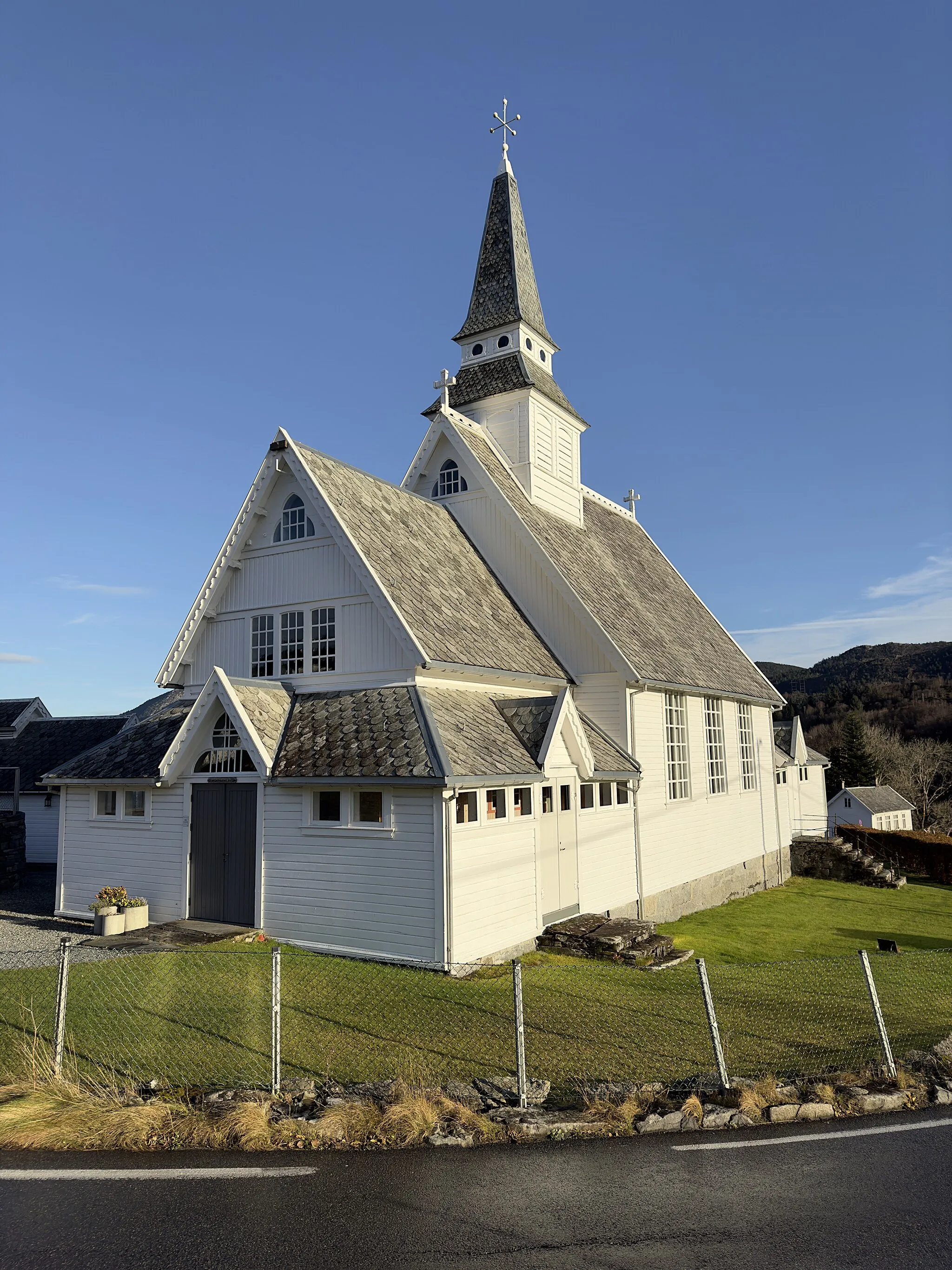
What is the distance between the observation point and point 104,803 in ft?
61.4

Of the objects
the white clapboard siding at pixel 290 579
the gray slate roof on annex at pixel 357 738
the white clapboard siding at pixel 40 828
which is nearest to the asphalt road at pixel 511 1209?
the gray slate roof on annex at pixel 357 738

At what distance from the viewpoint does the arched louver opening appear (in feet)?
55.5

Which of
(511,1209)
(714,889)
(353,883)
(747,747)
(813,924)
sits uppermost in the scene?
(747,747)

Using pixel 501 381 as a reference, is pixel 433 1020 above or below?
below

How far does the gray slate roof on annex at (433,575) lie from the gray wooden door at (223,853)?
4922mm

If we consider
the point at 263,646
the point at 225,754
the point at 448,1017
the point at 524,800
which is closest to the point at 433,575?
the point at 263,646

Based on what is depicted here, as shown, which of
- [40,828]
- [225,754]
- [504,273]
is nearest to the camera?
[225,754]

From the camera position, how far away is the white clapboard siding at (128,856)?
1744cm

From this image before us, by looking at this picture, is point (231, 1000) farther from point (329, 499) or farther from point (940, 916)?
point (940, 916)

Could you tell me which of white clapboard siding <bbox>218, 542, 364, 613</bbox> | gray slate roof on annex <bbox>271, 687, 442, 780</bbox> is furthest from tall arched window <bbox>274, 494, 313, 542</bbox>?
gray slate roof on annex <bbox>271, 687, 442, 780</bbox>

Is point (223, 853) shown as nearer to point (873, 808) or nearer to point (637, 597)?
point (637, 597)

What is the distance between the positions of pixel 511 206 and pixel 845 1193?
101 feet

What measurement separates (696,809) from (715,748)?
2.95 m

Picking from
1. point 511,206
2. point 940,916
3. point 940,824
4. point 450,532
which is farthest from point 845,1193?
point 940,824
